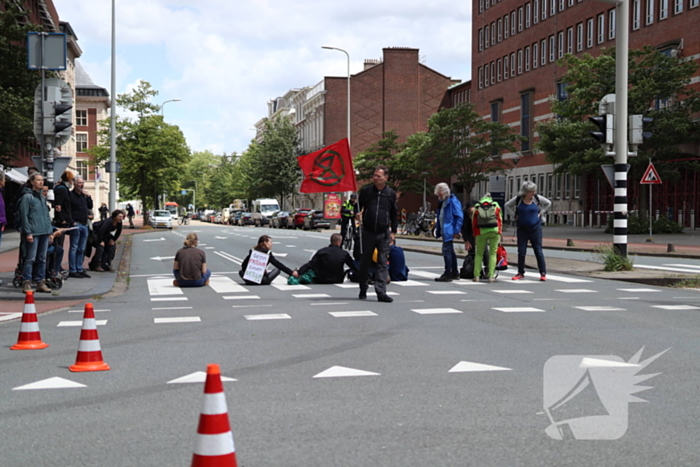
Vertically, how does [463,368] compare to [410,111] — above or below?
below

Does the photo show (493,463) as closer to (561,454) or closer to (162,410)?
(561,454)

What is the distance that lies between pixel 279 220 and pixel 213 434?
68.0 m

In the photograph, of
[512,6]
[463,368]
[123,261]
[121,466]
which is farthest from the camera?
[512,6]

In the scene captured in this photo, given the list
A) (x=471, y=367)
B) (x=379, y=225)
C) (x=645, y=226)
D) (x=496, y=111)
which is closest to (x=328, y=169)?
(x=379, y=225)

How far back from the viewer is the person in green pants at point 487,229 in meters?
15.9

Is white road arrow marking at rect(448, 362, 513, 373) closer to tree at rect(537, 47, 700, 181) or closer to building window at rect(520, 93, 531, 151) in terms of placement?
tree at rect(537, 47, 700, 181)

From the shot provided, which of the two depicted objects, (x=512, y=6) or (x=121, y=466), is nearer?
(x=121, y=466)

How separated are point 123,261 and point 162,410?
19191 millimetres

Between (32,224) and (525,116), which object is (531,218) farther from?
(525,116)

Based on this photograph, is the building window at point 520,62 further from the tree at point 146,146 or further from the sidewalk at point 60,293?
the sidewalk at point 60,293

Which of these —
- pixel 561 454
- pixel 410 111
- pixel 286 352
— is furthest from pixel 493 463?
pixel 410 111

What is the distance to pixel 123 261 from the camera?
2433 centimetres

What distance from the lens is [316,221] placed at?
198 feet

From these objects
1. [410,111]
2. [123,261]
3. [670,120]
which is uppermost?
[410,111]
